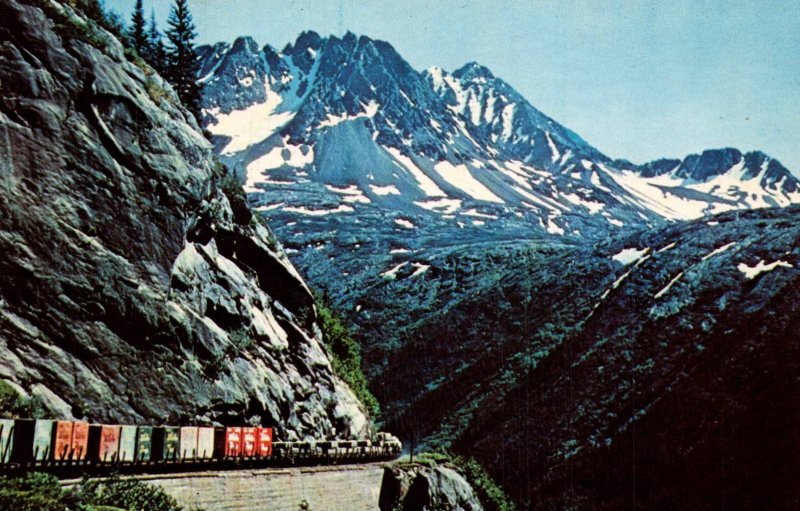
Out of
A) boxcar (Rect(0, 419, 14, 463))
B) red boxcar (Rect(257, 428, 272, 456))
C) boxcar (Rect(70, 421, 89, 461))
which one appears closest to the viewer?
boxcar (Rect(0, 419, 14, 463))

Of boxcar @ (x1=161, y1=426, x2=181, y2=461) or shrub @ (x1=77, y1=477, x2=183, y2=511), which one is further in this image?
boxcar @ (x1=161, y1=426, x2=181, y2=461)

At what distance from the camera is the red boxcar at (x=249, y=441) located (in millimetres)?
26797

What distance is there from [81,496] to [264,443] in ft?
33.2

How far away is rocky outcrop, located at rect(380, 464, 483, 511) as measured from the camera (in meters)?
35.2

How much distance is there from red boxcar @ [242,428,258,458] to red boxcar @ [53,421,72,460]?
848cm

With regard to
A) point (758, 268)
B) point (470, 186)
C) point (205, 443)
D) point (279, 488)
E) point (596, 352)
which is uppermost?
point (470, 186)

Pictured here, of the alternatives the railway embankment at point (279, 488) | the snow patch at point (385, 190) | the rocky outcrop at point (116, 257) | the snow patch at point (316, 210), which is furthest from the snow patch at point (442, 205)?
the railway embankment at point (279, 488)

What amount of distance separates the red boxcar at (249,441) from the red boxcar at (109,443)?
21.8 feet

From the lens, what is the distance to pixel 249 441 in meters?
27.2

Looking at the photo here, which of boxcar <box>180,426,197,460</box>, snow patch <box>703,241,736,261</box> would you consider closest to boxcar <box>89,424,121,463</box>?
boxcar <box>180,426,197,460</box>

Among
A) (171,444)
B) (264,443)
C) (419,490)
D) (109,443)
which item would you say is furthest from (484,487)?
(109,443)

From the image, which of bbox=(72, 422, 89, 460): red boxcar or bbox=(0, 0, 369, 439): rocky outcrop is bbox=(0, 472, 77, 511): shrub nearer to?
bbox=(72, 422, 89, 460): red boxcar

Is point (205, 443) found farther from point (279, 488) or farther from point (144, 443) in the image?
point (279, 488)

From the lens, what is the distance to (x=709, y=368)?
55.9 meters
